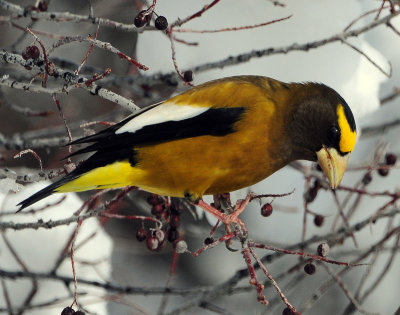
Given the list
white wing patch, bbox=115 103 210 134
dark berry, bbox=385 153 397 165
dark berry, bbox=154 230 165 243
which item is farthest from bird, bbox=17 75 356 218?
dark berry, bbox=385 153 397 165

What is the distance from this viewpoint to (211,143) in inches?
133

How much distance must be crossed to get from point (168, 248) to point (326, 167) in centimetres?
317

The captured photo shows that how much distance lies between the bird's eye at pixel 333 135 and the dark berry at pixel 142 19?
1.07m

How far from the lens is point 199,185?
11.2 feet

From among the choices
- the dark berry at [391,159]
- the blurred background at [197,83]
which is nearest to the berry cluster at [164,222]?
the dark berry at [391,159]

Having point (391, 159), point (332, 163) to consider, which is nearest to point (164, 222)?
point (332, 163)


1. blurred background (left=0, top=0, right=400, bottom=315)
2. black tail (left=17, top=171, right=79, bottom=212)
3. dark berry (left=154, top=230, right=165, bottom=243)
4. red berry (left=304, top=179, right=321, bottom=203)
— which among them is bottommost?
dark berry (left=154, top=230, right=165, bottom=243)

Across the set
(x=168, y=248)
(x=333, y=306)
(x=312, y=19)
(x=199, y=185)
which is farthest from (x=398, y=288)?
(x=199, y=185)

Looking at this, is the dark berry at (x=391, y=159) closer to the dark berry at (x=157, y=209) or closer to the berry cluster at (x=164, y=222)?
the berry cluster at (x=164, y=222)

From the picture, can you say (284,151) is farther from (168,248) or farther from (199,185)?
(168,248)

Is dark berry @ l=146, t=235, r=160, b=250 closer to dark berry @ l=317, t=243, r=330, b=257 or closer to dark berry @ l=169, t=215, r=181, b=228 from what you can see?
dark berry @ l=169, t=215, r=181, b=228

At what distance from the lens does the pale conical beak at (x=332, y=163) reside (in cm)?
345

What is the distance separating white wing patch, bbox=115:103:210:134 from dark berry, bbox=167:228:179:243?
2.06ft

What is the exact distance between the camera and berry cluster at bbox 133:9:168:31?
313cm
